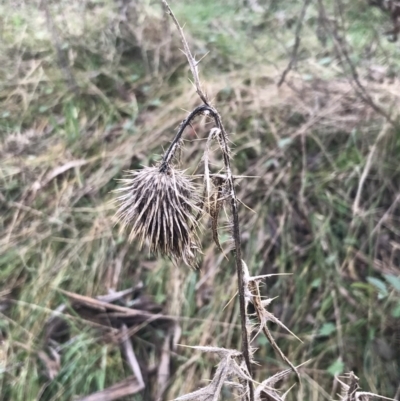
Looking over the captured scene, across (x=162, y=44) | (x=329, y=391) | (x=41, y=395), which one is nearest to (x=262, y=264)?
(x=329, y=391)

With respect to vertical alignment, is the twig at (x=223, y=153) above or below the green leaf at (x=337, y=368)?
above

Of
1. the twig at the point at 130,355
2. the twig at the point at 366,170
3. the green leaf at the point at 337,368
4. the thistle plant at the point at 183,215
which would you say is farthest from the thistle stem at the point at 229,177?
the twig at the point at 366,170

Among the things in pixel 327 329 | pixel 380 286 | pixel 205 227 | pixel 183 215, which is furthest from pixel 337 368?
pixel 183 215

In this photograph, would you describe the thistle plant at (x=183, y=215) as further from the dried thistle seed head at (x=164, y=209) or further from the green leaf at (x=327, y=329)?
the green leaf at (x=327, y=329)

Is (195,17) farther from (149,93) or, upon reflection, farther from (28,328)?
(28,328)

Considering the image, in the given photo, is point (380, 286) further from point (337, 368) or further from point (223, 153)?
point (223, 153)

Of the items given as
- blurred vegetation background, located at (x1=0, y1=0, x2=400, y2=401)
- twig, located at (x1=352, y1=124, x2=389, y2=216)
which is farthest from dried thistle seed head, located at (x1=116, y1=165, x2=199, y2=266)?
twig, located at (x1=352, y1=124, x2=389, y2=216)

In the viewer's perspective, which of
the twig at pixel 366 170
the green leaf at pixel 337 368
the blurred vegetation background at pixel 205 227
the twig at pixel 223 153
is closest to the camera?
the twig at pixel 223 153
